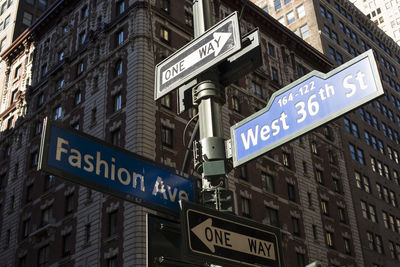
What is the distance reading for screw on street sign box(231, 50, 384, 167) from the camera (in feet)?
18.4

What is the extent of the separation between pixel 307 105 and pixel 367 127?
58082 mm

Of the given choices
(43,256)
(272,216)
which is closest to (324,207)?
(272,216)

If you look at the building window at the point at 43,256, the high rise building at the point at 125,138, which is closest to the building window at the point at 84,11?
the high rise building at the point at 125,138

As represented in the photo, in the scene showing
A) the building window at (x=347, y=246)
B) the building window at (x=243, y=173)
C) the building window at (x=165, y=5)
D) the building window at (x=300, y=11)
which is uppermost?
the building window at (x=300, y=11)

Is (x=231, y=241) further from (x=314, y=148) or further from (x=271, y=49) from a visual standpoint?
(x=271, y=49)

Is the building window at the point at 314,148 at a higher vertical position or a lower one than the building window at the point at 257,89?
lower

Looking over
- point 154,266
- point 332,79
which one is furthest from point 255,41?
point 154,266

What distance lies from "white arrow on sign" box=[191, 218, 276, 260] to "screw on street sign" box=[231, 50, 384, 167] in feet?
3.54

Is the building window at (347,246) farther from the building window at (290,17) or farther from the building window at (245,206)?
the building window at (290,17)

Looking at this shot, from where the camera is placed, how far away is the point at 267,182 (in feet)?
135

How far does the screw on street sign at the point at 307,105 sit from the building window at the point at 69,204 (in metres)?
31.3

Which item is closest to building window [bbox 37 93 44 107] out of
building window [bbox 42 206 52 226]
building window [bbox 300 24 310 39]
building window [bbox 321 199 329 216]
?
building window [bbox 42 206 52 226]

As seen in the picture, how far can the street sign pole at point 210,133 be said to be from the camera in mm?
6664

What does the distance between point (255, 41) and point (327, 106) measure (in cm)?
172
